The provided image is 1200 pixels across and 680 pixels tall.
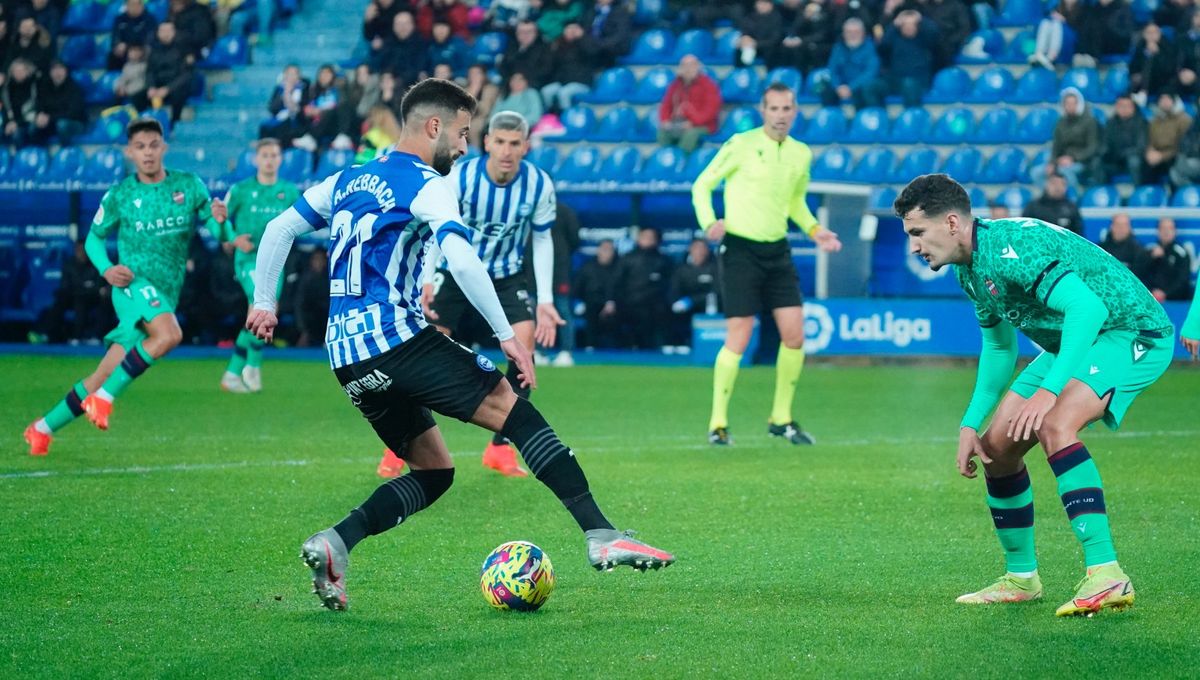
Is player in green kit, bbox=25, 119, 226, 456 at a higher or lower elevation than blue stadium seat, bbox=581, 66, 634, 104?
lower

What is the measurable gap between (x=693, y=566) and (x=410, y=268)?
1.86 meters

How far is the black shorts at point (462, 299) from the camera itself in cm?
1000

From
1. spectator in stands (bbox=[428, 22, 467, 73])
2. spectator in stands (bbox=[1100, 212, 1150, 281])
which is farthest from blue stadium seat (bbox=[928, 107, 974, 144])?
spectator in stands (bbox=[428, 22, 467, 73])

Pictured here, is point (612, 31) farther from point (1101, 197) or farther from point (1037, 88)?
point (1101, 197)

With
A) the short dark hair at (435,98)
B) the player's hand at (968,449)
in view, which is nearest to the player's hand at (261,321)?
the short dark hair at (435,98)

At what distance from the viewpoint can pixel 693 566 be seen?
6770 millimetres

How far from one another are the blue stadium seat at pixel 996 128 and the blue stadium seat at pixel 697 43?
14.5ft

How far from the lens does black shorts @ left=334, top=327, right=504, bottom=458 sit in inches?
228

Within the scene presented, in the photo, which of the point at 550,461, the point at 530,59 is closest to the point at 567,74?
the point at 530,59

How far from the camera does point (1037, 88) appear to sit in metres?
21.8

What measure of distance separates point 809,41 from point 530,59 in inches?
161

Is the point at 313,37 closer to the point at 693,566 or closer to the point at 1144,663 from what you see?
the point at 693,566

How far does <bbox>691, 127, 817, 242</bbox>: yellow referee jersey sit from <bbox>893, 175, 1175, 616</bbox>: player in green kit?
19.0 feet

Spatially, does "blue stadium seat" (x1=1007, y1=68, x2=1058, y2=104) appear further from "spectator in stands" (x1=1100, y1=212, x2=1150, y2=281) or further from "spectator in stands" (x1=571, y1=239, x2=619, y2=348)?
"spectator in stands" (x1=571, y1=239, x2=619, y2=348)
